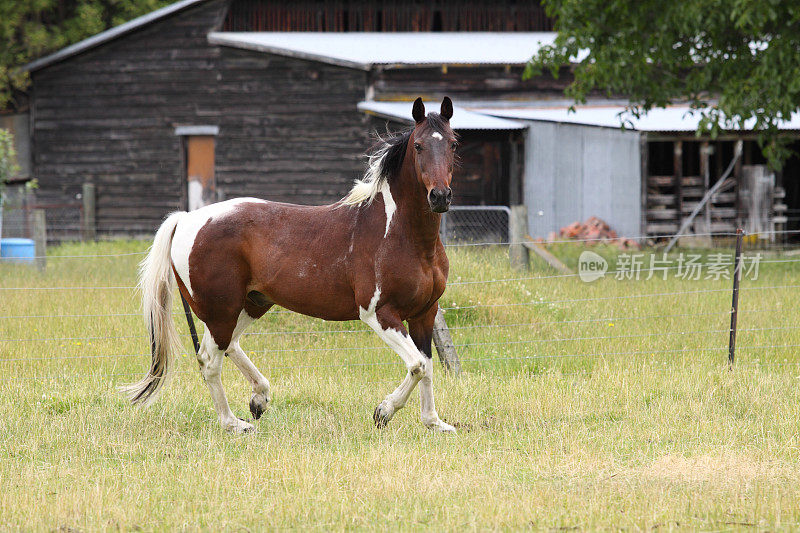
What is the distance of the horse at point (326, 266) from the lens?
5.88 metres

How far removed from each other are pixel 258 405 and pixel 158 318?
100 centimetres

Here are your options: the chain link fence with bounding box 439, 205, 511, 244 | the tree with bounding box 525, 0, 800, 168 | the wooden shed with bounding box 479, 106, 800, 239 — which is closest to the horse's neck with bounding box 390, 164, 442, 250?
the tree with bounding box 525, 0, 800, 168

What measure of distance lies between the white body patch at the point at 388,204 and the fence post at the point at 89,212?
54.3ft

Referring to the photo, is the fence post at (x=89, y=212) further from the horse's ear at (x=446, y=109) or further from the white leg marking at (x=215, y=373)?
the horse's ear at (x=446, y=109)

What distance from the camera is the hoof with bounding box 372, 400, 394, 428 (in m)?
6.10

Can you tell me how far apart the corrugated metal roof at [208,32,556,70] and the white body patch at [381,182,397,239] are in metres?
13.7

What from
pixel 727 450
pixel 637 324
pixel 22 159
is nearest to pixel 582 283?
pixel 637 324

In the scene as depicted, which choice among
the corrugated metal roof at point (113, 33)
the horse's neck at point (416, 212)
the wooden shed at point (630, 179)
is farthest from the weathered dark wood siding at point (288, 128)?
the horse's neck at point (416, 212)

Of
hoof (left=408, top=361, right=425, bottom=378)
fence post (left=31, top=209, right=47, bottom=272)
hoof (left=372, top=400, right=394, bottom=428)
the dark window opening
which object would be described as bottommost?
hoof (left=372, top=400, right=394, bottom=428)

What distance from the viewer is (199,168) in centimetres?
2138

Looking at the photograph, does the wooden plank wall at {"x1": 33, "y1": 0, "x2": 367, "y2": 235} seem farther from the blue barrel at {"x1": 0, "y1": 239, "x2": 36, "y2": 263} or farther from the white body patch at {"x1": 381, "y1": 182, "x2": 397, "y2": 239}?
the white body patch at {"x1": 381, "y1": 182, "x2": 397, "y2": 239}

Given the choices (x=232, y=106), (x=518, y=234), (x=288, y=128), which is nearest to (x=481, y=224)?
(x=288, y=128)

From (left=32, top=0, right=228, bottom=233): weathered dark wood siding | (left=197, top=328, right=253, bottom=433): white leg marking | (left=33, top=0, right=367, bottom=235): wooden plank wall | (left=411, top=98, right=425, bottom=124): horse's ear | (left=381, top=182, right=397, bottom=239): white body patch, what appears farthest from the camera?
(left=32, top=0, right=228, bottom=233): weathered dark wood siding

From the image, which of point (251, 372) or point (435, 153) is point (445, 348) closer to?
point (251, 372)
